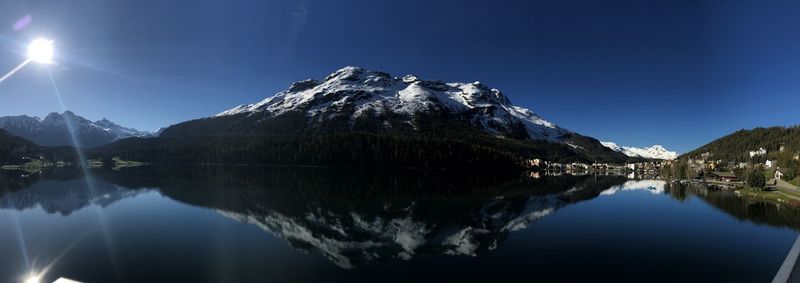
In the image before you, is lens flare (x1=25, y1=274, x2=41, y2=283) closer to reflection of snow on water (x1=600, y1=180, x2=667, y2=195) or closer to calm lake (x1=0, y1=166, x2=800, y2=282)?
calm lake (x1=0, y1=166, x2=800, y2=282)

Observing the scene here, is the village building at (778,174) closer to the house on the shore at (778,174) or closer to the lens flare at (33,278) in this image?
the house on the shore at (778,174)

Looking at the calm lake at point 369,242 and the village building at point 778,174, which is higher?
the village building at point 778,174

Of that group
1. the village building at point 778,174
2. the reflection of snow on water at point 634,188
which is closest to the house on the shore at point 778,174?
the village building at point 778,174

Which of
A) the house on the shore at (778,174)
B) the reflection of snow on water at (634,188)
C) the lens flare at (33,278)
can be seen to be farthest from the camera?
the house on the shore at (778,174)

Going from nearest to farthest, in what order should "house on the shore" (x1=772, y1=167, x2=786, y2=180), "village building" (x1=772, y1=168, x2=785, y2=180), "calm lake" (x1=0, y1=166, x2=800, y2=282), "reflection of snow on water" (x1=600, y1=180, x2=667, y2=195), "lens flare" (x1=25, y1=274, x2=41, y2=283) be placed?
1. "lens flare" (x1=25, y1=274, x2=41, y2=283)
2. "calm lake" (x1=0, y1=166, x2=800, y2=282)
3. "reflection of snow on water" (x1=600, y1=180, x2=667, y2=195)
4. "house on the shore" (x1=772, y1=167, x2=786, y2=180)
5. "village building" (x1=772, y1=168, x2=785, y2=180)

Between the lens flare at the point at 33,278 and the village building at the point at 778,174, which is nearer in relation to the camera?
the lens flare at the point at 33,278

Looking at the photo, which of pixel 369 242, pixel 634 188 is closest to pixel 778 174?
pixel 634 188

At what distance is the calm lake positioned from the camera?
2666cm

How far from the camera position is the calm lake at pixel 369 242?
26656 millimetres

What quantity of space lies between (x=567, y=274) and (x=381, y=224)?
77.6 feet

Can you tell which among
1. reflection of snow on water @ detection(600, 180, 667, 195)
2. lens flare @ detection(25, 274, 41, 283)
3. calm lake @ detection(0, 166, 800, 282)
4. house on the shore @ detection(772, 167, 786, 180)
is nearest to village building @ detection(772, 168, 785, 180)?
house on the shore @ detection(772, 167, 786, 180)

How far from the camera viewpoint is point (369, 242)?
3697 centimetres

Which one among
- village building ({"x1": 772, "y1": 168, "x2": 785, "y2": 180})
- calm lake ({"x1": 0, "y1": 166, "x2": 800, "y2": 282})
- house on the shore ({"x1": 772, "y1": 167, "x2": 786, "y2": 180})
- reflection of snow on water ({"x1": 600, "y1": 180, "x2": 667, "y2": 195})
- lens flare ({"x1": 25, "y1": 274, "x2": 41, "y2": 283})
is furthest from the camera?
village building ({"x1": 772, "y1": 168, "x2": 785, "y2": 180})

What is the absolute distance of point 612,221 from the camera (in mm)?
54219
